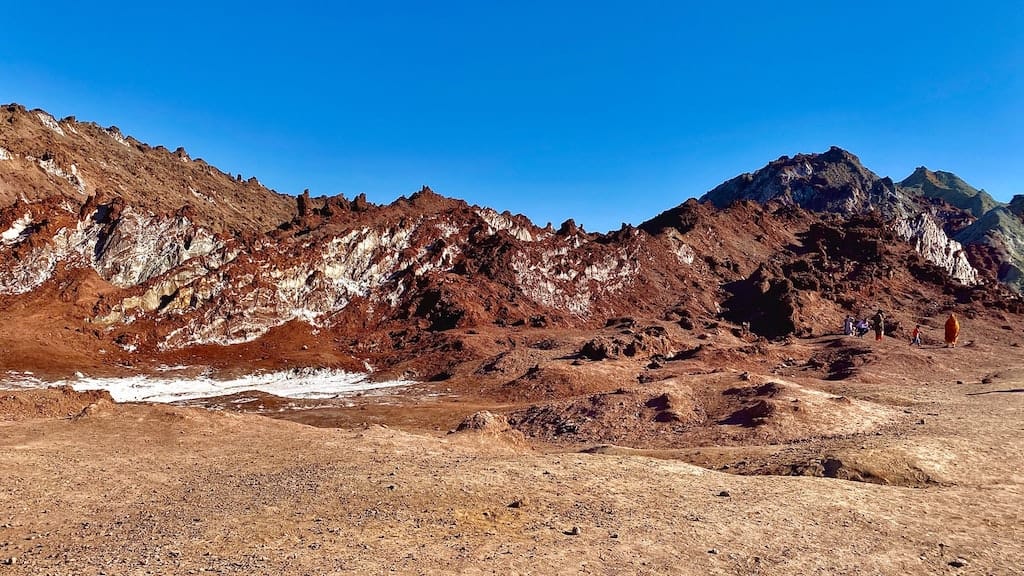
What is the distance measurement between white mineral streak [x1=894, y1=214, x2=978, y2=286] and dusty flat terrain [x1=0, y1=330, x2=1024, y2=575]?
7936 centimetres

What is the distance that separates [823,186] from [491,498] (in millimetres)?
142556

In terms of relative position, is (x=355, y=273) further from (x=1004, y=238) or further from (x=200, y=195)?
(x=1004, y=238)

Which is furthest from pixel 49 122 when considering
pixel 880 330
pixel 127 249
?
pixel 880 330

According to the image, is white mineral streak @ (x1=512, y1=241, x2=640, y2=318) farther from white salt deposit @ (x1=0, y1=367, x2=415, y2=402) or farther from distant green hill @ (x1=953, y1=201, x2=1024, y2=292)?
distant green hill @ (x1=953, y1=201, x2=1024, y2=292)

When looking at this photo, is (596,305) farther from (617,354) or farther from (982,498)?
(982,498)

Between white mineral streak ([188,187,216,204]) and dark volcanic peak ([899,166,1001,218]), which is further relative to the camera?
dark volcanic peak ([899,166,1001,218])

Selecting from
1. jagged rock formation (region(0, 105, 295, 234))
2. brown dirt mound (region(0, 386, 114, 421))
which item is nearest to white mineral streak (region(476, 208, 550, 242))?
jagged rock formation (region(0, 105, 295, 234))

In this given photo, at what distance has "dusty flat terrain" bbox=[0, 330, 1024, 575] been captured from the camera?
747cm

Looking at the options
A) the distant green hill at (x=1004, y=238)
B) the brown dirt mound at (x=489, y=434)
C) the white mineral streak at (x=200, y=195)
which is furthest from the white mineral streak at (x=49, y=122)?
the distant green hill at (x=1004, y=238)

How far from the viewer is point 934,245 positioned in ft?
277

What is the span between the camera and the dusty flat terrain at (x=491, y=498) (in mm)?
7469

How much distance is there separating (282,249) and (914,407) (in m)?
43.1

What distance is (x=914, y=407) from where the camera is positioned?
2027cm

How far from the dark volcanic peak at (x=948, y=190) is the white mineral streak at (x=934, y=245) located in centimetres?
6325
